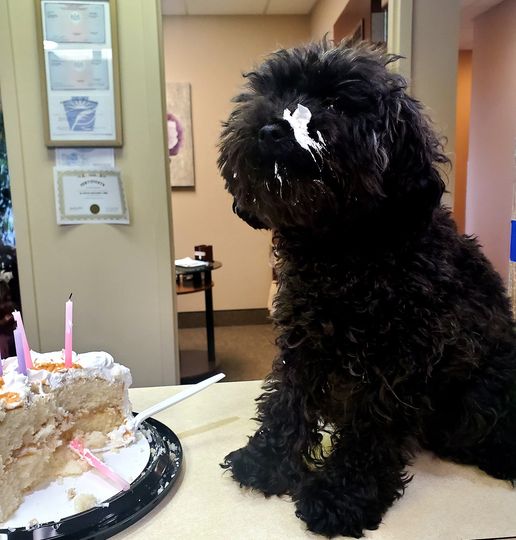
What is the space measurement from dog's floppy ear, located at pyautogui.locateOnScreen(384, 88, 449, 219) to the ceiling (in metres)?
3.17

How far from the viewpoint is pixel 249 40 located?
11.9 ft

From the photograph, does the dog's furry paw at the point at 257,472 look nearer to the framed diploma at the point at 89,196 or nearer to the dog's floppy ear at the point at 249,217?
the dog's floppy ear at the point at 249,217

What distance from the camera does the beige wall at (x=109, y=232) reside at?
148cm

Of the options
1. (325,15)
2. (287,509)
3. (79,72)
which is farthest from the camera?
(325,15)

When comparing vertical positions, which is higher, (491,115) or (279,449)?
(491,115)

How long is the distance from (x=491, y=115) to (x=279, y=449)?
10.7 ft

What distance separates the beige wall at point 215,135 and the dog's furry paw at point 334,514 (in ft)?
9.78

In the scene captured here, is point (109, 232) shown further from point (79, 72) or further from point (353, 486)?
point (353, 486)

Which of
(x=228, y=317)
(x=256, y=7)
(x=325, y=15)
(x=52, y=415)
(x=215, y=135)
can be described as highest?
(x=256, y=7)

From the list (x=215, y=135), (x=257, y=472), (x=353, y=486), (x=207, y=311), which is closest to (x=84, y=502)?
(x=257, y=472)

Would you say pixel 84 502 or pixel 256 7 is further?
pixel 256 7

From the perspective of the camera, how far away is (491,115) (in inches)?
131

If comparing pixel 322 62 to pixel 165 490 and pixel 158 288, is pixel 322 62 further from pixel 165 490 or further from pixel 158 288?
pixel 158 288

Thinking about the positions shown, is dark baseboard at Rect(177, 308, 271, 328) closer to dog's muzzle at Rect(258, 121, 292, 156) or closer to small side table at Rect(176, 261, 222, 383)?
small side table at Rect(176, 261, 222, 383)
